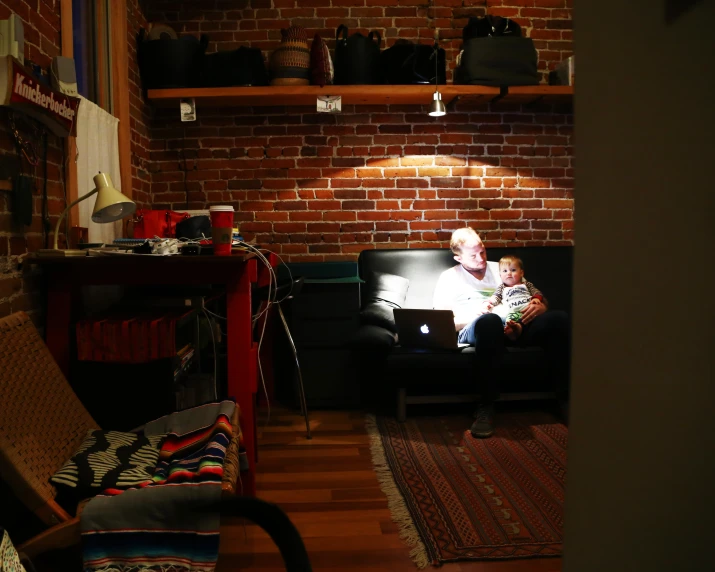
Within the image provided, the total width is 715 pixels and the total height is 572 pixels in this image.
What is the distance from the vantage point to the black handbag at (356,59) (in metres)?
3.61

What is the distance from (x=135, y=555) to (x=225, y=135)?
3.10m

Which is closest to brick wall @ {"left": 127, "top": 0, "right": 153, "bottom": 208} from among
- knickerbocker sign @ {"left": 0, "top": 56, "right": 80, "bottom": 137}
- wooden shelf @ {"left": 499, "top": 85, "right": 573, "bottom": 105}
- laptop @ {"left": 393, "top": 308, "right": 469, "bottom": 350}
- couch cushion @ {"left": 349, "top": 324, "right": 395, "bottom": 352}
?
knickerbocker sign @ {"left": 0, "top": 56, "right": 80, "bottom": 137}

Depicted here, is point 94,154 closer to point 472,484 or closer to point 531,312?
point 472,484

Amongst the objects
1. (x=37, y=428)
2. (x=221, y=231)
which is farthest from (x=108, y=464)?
(x=221, y=231)

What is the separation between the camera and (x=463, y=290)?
3.50m

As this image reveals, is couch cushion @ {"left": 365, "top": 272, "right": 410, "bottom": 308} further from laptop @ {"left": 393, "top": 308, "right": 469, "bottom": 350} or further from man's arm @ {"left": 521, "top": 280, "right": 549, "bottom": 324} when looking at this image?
man's arm @ {"left": 521, "top": 280, "right": 549, "bottom": 324}

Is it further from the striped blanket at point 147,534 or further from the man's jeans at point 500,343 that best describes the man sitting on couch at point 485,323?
the striped blanket at point 147,534

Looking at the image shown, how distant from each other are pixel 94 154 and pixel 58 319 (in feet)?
3.31

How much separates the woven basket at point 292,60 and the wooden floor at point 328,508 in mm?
2078

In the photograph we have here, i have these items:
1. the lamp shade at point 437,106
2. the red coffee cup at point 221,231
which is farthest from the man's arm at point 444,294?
the red coffee cup at point 221,231

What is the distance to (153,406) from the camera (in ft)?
7.07

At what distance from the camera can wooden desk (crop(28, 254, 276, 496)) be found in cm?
209

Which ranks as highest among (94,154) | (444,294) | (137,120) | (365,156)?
(137,120)

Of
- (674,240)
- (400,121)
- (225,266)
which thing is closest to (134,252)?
(225,266)
